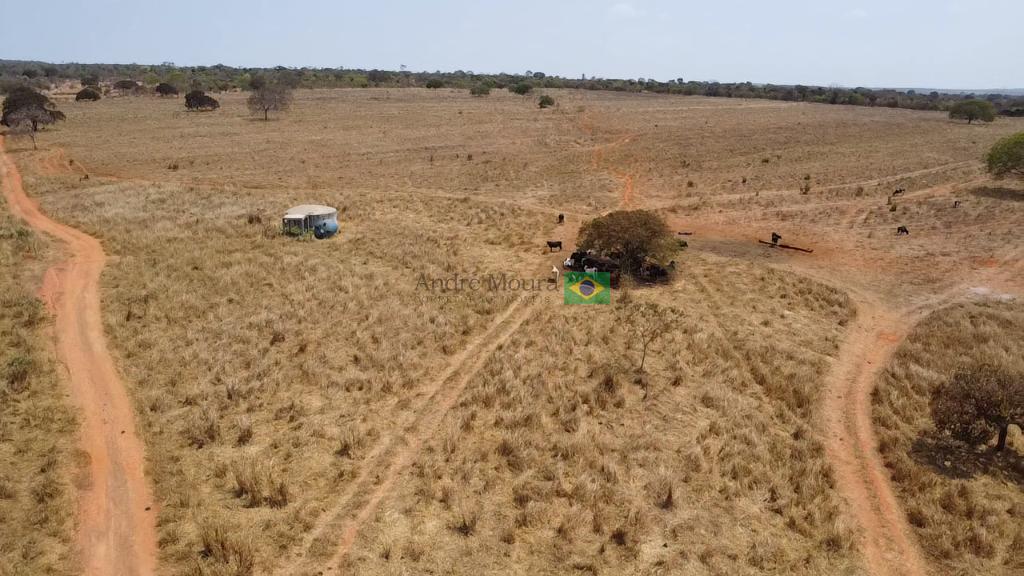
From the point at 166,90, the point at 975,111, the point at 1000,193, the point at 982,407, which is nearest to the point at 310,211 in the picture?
the point at 982,407

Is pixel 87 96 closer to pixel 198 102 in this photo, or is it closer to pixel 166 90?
pixel 166 90


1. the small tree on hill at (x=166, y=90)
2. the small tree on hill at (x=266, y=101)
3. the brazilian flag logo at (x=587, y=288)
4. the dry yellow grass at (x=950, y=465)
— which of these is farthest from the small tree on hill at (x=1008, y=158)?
the small tree on hill at (x=166, y=90)

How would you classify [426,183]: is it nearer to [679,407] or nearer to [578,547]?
[679,407]

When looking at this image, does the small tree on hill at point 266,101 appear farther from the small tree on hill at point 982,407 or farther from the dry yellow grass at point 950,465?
the small tree on hill at point 982,407

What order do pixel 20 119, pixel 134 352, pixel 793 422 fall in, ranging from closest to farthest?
pixel 793 422 < pixel 134 352 < pixel 20 119

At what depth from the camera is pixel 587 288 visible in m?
19.0

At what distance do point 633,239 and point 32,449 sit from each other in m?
17.0

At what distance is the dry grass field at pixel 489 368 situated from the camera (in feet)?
28.5

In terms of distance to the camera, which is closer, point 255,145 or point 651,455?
point 651,455

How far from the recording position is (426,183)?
36.1 meters

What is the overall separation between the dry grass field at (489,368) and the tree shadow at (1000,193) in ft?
0.89

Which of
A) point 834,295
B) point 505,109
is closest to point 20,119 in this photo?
point 505,109

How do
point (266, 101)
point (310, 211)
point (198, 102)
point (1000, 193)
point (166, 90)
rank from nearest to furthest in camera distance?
point (310, 211) → point (1000, 193) → point (266, 101) → point (198, 102) → point (166, 90)

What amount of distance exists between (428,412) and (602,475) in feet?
13.1
